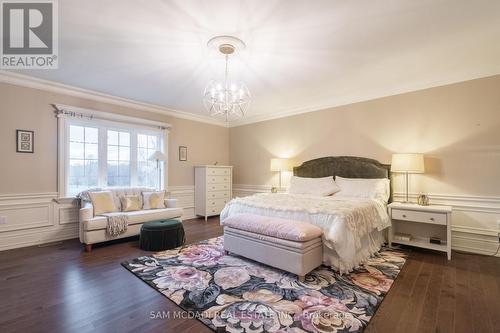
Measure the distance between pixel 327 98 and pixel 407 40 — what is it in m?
2.12

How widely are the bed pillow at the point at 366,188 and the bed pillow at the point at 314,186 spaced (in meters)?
0.15

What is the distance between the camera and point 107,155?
15.3 feet

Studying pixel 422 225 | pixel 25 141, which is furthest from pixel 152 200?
pixel 422 225

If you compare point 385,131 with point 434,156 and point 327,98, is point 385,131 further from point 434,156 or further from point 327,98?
point 327,98

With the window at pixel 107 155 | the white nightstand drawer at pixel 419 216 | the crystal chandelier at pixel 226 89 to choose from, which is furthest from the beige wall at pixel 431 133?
the window at pixel 107 155

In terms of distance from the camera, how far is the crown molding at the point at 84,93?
364 centimetres

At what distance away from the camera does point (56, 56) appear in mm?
3049

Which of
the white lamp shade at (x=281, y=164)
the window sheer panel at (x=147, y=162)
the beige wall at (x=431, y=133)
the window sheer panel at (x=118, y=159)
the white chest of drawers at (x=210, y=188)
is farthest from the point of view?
the white chest of drawers at (x=210, y=188)

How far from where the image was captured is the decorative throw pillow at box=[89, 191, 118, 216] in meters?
3.92

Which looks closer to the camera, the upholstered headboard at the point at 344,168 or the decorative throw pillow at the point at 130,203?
the upholstered headboard at the point at 344,168

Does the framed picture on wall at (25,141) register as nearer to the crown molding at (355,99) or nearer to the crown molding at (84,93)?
the crown molding at (84,93)

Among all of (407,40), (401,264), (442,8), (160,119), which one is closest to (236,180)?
(160,119)

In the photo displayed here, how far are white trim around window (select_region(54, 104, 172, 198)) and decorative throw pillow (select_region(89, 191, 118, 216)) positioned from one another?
601 mm

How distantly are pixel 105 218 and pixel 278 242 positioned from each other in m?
2.81
